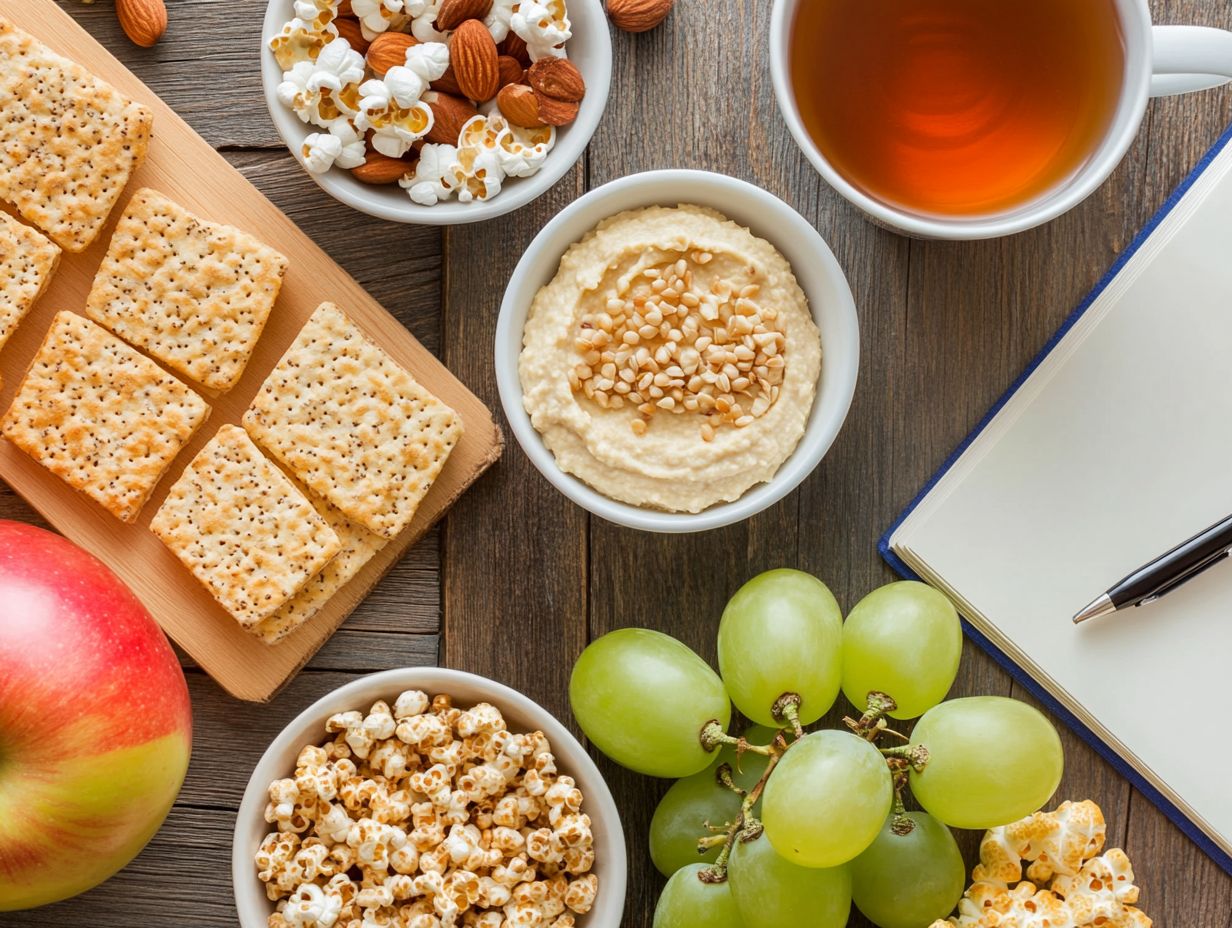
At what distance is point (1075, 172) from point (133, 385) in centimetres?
89

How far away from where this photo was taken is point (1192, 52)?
3.00ft

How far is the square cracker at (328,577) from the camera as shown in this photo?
1.11m

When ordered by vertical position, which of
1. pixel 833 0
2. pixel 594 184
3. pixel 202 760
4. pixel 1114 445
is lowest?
pixel 202 760

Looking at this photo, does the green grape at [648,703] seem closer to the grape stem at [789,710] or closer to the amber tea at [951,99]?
the grape stem at [789,710]

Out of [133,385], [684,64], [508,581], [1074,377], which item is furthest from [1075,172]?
[133,385]

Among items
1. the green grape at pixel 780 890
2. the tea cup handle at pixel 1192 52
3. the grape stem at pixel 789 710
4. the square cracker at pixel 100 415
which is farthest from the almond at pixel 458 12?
the green grape at pixel 780 890

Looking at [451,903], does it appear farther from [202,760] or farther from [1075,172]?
[1075,172]

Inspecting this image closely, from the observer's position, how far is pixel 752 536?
3.83 ft

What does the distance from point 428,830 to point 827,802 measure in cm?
37

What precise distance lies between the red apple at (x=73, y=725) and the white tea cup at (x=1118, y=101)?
727 mm

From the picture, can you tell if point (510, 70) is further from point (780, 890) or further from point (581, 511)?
point (780, 890)

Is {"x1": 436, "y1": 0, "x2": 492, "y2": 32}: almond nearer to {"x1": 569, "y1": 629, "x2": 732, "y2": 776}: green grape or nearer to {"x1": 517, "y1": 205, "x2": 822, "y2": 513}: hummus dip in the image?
{"x1": 517, "y1": 205, "x2": 822, "y2": 513}: hummus dip

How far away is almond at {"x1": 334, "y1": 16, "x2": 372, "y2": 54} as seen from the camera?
3.48ft

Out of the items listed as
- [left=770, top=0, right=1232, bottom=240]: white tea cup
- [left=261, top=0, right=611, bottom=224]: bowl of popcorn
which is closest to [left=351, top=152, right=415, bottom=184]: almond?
[left=261, top=0, right=611, bottom=224]: bowl of popcorn
